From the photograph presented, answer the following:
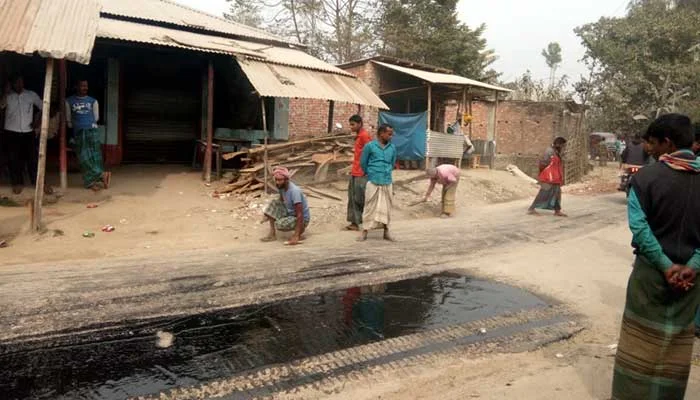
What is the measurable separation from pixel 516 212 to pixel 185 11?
33.8 feet

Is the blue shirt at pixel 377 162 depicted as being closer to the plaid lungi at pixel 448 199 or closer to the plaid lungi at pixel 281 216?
the plaid lungi at pixel 281 216

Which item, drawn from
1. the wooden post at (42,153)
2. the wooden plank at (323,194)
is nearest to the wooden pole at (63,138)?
the wooden post at (42,153)

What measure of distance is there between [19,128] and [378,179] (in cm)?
580

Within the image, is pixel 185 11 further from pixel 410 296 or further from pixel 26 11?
pixel 410 296

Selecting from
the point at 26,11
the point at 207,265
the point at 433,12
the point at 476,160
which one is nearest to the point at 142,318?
the point at 207,265

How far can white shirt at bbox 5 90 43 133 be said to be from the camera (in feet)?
27.0

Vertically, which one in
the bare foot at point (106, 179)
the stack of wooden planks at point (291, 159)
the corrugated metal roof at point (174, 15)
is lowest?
the bare foot at point (106, 179)

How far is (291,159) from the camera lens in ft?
36.3

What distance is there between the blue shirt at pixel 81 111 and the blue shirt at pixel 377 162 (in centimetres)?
506

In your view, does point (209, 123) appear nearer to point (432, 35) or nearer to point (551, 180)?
point (551, 180)

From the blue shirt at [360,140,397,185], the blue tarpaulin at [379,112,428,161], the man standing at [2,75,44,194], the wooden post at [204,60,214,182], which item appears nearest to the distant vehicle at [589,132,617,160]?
the blue tarpaulin at [379,112,428,161]

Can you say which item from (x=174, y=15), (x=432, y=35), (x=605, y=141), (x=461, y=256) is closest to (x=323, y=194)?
(x=461, y=256)

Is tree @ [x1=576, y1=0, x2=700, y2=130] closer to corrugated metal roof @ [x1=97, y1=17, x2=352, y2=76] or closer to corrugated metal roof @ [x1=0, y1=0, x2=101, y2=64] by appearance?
corrugated metal roof @ [x1=97, y1=17, x2=352, y2=76]

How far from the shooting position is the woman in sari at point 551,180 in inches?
409
